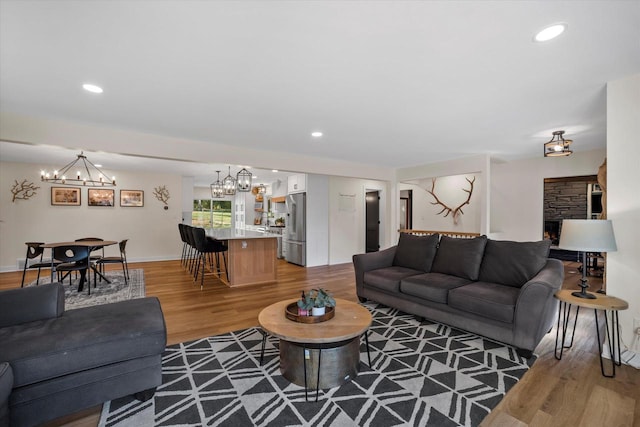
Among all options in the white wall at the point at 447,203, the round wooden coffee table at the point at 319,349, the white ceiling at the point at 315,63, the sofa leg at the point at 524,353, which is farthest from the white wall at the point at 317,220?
the sofa leg at the point at 524,353

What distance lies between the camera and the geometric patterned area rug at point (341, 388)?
1.79 m

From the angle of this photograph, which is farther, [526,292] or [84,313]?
[526,292]

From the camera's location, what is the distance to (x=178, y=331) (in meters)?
3.10

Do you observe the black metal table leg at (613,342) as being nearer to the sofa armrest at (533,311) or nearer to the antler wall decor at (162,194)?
the sofa armrest at (533,311)

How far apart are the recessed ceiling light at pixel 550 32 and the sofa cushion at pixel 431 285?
2.34 m

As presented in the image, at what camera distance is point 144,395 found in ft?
6.37

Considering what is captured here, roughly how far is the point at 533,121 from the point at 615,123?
3.49ft

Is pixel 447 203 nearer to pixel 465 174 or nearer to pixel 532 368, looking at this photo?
pixel 465 174

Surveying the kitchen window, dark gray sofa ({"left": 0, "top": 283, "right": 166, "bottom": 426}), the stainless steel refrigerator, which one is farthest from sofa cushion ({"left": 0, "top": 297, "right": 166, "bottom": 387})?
the kitchen window

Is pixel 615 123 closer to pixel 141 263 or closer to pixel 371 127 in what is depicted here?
pixel 371 127

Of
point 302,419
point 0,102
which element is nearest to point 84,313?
point 302,419

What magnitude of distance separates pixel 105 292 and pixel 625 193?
21.7 feet

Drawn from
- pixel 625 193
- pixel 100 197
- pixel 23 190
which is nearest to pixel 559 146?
pixel 625 193

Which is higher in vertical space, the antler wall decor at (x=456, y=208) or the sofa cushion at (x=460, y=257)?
the antler wall decor at (x=456, y=208)
